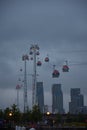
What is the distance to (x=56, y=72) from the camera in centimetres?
6656

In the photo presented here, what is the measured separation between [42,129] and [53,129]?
1.63 meters

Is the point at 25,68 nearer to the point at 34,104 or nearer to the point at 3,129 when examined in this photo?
the point at 34,104

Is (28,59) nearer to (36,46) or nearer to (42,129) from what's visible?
(36,46)

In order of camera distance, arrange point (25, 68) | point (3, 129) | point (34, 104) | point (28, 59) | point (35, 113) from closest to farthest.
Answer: point (3, 129) < point (35, 113) < point (34, 104) < point (28, 59) < point (25, 68)

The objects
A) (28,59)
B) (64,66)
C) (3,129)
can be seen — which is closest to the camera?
(3,129)

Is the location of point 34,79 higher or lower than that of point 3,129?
higher

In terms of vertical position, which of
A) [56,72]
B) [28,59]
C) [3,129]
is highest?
[28,59]

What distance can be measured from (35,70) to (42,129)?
118 ft

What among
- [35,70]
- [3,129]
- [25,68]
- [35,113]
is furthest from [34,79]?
[3,129]

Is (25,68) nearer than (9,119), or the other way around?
(9,119)

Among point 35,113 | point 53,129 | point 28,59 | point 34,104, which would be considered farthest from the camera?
point 28,59

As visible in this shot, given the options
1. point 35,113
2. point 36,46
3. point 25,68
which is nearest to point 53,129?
point 35,113

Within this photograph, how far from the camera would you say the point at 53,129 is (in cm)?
5384

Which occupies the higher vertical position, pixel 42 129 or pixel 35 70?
pixel 35 70
